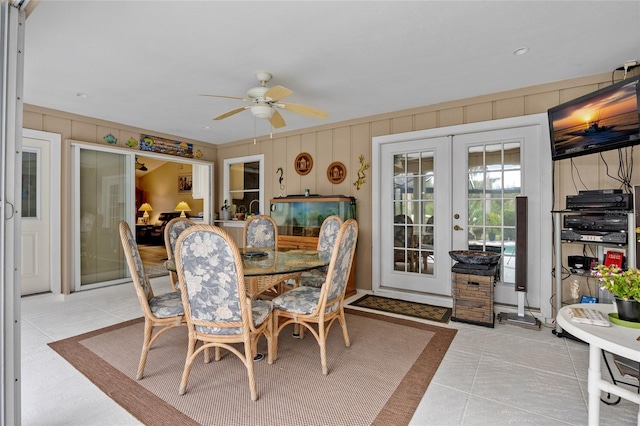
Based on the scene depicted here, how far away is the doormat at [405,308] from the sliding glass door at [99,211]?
3680mm

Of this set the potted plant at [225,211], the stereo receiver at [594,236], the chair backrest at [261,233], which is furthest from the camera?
the potted plant at [225,211]

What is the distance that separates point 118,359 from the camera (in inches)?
93.8

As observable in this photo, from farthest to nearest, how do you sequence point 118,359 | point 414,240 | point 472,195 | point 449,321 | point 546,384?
point 414,240, point 472,195, point 449,321, point 118,359, point 546,384

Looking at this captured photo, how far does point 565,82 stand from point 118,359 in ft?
15.4

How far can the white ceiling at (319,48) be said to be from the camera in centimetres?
200

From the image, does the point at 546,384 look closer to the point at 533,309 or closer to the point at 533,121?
the point at 533,309

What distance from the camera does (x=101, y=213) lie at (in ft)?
15.0

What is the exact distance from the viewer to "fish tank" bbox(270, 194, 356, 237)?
4234 millimetres

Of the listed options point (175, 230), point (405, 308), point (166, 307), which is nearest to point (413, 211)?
point (405, 308)

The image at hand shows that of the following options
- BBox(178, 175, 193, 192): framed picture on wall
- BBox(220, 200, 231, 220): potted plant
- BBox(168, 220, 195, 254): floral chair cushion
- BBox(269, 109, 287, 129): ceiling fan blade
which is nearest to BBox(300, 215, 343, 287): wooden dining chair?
BBox(269, 109, 287, 129): ceiling fan blade

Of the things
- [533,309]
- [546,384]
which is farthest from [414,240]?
[546,384]

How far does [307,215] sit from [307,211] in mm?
58

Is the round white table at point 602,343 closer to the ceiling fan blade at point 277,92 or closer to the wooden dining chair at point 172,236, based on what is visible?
the ceiling fan blade at point 277,92

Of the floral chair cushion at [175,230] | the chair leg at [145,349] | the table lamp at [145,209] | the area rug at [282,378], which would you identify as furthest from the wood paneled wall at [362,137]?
the table lamp at [145,209]
